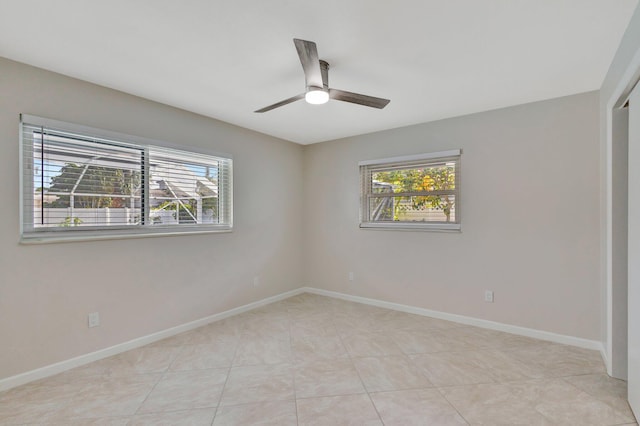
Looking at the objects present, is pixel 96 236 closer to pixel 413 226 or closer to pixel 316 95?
pixel 316 95

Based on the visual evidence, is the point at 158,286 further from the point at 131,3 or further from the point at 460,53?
the point at 460,53

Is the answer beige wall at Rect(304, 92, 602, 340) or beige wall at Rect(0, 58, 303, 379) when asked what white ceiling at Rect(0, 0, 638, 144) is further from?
beige wall at Rect(304, 92, 602, 340)

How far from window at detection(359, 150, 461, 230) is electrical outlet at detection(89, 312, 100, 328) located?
10.2 ft

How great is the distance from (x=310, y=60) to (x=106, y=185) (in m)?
2.17

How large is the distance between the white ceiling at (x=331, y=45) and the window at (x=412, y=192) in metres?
0.86

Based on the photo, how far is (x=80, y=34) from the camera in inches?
73.4

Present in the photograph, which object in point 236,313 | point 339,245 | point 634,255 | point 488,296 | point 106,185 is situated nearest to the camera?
point 634,255

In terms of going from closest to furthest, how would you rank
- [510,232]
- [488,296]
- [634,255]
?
[634,255], [510,232], [488,296]

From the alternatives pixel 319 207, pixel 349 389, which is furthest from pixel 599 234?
pixel 319 207

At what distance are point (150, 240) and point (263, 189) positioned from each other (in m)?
1.63

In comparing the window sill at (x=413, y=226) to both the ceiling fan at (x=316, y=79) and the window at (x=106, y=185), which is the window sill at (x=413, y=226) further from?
the window at (x=106, y=185)

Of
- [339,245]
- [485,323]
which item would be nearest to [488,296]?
[485,323]

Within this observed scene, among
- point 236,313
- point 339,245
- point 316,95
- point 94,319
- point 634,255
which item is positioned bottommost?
point 236,313

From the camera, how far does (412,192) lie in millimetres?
3801
